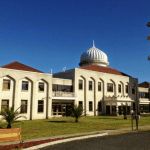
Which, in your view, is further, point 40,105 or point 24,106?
point 40,105

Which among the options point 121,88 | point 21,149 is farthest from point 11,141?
point 121,88

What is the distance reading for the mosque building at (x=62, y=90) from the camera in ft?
99.5

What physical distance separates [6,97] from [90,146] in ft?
71.9

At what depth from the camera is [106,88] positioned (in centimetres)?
4294

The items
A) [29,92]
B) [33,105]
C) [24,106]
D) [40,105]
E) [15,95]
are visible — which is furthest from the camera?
[40,105]

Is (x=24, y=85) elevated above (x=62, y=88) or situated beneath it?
elevated above

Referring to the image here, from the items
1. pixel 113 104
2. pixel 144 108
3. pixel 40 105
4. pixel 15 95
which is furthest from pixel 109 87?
pixel 15 95

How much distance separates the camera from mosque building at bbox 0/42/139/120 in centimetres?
3033

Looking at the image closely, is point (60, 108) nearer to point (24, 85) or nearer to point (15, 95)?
point (24, 85)

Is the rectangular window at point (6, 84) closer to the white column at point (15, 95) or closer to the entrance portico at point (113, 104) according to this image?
the white column at point (15, 95)

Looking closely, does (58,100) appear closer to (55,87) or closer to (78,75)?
(55,87)

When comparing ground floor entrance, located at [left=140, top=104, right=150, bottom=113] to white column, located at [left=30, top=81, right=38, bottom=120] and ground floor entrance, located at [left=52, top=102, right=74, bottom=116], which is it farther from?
white column, located at [left=30, top=81, right=38, bottom=120]

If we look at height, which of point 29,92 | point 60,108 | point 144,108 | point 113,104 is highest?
point 29,92

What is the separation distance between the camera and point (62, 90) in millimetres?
36781
